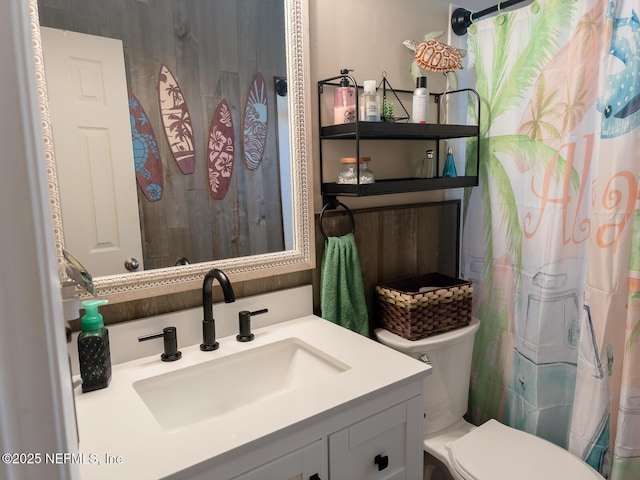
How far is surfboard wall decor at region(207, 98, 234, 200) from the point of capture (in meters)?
1.31

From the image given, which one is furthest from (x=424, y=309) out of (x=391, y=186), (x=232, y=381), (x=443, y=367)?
(x=232, y=381)

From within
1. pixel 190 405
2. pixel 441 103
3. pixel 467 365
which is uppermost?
pixel 441 103

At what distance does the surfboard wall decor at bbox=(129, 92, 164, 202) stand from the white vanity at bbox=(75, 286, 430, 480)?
484 millimetres

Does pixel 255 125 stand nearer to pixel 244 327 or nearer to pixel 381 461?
pixel 244 327

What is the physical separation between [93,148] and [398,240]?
112cm

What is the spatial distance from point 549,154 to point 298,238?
3.06 feet

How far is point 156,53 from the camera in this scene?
1198 mm

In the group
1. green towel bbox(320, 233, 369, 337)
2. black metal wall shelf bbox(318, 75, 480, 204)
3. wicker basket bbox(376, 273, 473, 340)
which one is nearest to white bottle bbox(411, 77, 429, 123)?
black metal wall shelf bbox(318, 75, 480, 204)

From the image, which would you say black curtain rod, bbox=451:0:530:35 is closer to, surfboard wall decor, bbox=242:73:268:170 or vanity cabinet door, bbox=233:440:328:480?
surfboard wall decor, bbox=242:73:268:170

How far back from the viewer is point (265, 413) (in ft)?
3.10

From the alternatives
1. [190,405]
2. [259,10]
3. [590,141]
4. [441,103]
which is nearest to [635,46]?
[590,141]

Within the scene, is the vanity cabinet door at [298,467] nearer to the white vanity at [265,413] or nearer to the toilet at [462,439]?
the white vanity at [265,413]

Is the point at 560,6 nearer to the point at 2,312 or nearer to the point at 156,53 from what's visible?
the point at 156,53

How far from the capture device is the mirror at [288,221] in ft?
3.99
